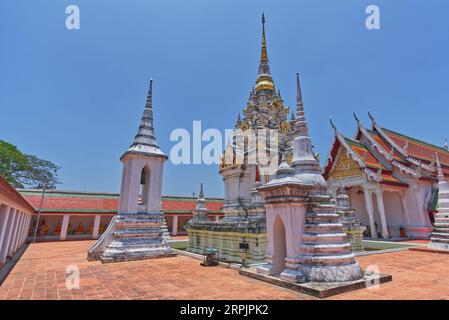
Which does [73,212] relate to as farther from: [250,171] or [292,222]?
[292,222]

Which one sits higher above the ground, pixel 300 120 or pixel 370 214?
pixel 300 120

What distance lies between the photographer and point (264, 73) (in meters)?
18.2

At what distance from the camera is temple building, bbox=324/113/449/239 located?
21062 mm

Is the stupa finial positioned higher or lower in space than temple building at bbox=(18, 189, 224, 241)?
higher

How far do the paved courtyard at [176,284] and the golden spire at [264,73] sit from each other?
511 inches

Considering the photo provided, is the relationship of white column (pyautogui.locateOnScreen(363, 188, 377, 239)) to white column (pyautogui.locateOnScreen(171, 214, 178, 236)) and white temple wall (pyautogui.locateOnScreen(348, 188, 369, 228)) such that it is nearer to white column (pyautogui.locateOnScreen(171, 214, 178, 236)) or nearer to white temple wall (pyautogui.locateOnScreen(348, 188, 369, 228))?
white temple wall (pyautogui.locateOnScreen(348, 188, 369, 228))

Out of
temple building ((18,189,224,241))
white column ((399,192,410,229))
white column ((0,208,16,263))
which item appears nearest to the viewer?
white column ((0,208,16,263))

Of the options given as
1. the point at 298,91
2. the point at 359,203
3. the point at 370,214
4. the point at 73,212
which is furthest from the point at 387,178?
the point at 73,212

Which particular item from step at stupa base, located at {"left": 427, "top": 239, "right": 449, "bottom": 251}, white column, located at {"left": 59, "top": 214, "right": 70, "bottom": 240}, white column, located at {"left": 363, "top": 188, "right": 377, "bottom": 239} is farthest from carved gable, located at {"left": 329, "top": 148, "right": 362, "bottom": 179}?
white column, located at {"left": 59, "top": 214, "right": 70, "bottom": 240}

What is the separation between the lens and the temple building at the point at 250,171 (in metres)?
11.6

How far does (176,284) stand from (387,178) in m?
21.4

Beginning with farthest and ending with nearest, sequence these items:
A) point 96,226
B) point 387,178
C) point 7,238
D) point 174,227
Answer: point 174,227
point 96,226
point 387,178
point 7,238

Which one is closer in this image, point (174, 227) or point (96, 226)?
point (96, 226)
